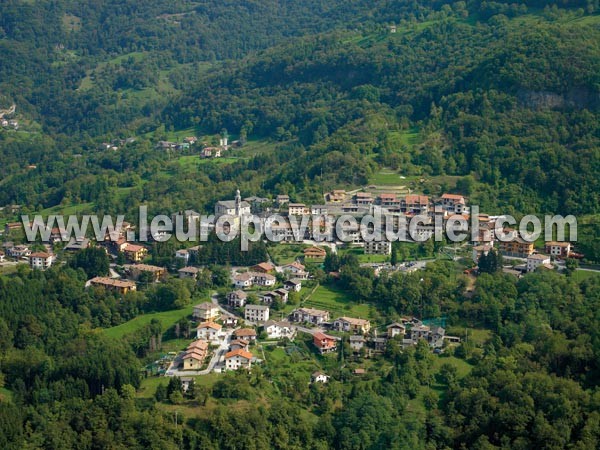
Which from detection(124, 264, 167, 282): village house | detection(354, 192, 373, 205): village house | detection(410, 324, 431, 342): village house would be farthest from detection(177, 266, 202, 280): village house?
detection(410, 324, 431, 342): village house

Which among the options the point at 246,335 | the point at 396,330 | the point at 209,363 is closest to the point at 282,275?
the point at 246,335

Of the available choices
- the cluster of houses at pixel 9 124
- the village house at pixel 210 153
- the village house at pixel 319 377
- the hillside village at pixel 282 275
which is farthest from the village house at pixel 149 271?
the cluster of houses at pixel 9 124

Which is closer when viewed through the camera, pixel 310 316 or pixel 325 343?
pixel 325 343

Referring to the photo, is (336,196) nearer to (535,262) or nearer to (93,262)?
(535,262)

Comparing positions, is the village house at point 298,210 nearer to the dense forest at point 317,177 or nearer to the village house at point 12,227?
the dense forest at point 317,177

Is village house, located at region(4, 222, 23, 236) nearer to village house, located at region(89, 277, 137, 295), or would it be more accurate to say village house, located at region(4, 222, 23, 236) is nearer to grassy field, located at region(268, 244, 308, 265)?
village house, located at region(89, 277, 137, 295)

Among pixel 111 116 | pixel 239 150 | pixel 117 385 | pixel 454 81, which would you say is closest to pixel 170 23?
pixel 111 116

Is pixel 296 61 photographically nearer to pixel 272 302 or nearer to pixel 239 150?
pixel 239 150
